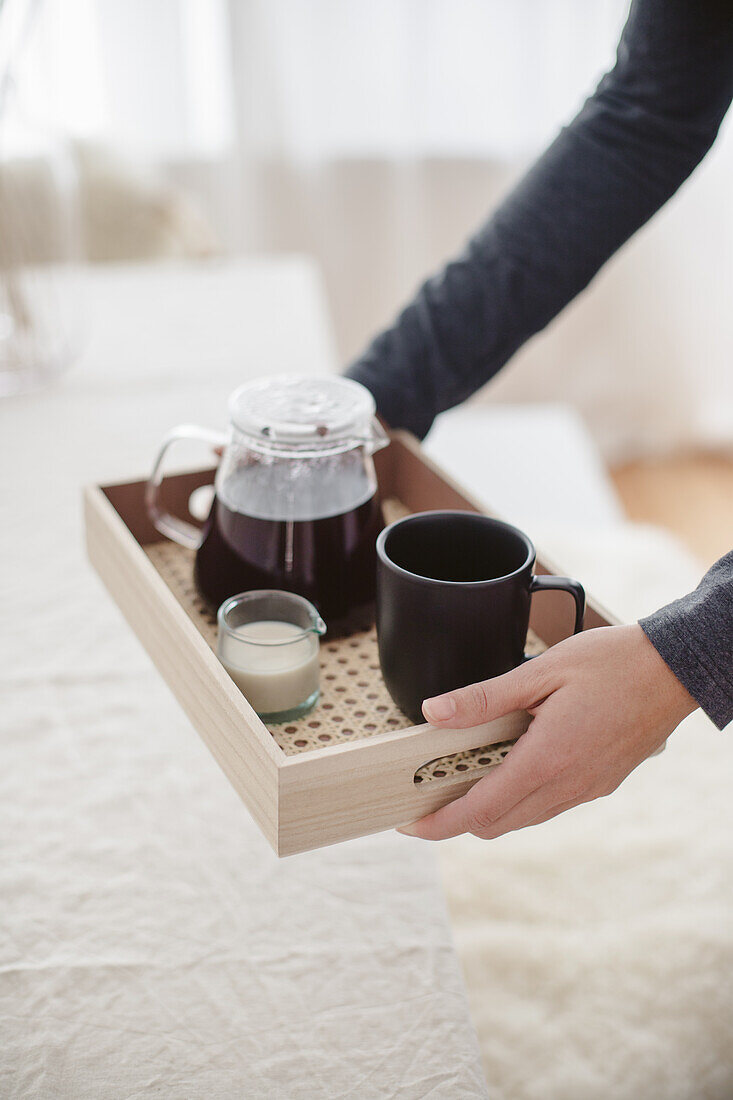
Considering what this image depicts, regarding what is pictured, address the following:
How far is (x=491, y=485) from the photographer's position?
1.66 meters

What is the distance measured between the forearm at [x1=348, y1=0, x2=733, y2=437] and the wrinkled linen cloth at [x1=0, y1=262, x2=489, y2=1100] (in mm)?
353

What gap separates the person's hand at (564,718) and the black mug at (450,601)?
27 mm

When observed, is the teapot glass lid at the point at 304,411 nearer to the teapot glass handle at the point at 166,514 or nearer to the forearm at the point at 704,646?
the teapot glass handle at the point at 166,514

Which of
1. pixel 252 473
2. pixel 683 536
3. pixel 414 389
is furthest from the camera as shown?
pixel 683 536

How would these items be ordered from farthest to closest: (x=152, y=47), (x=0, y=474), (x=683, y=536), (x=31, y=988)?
1. (x=683, y=536)
2. (x=152, y=47)
3. (x=0, y=474)
4. (x=31, y=988)

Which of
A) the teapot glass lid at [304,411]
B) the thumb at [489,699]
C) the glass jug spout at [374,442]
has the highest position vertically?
the teapot glass lid at [304,411]

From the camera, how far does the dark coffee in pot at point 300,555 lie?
0.70 metres

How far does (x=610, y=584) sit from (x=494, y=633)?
24.1 inches

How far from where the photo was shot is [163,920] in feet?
2.08

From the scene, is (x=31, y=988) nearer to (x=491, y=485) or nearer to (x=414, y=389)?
(x=414, y=389)

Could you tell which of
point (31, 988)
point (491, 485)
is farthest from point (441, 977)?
point (491, 485)

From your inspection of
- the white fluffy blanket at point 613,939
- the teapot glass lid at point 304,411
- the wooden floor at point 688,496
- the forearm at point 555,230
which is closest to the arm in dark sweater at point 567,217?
the forearm at point 555,230

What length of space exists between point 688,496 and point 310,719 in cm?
227

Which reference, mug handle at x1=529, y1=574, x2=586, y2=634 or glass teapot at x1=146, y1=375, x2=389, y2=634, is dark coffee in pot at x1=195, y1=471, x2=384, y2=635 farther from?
mug handle at x1=529, y1=574, x2=586, y2=634
